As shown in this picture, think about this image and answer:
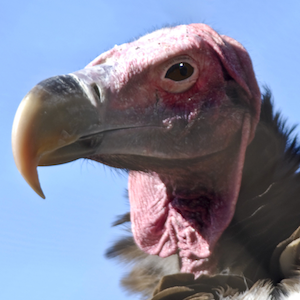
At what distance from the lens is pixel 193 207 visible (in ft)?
10.1

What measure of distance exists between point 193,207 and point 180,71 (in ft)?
2.64

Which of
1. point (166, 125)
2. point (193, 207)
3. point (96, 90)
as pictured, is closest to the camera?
point (96, 90)

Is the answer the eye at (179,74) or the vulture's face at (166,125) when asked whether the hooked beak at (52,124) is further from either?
the eye at (179,74)

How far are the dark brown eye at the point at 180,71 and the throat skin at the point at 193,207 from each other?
1.40 feet

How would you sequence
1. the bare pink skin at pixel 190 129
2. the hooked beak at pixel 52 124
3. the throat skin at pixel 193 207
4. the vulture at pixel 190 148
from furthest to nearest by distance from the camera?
the throat skin at pixel 193 207, the bare pink skin at pixel 190 129, the vulture at pixel 190 148, the hooked beak at pixel 52 124

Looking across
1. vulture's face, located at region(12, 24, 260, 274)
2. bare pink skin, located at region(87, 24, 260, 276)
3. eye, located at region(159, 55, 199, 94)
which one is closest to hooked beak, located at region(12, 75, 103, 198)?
vulture's face, located at region(12, 24, 260, 274)

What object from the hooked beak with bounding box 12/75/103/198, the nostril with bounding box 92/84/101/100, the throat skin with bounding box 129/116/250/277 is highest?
the nostril with bounding box 92/84/101/100

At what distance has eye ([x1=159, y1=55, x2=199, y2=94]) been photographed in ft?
8.96

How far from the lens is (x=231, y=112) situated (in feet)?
9.55

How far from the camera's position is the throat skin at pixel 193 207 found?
2.91 metres

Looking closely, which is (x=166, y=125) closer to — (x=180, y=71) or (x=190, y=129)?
(x=190, y=129)

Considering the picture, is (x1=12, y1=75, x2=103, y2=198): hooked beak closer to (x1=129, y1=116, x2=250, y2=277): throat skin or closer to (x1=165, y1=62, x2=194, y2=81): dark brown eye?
(x1=165, y1=62, x2=194, y2=81): dark brown eye

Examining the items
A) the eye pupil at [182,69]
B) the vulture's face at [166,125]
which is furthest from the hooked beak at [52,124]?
the eye pupil at [182,69]

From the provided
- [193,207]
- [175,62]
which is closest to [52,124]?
[175,62]
